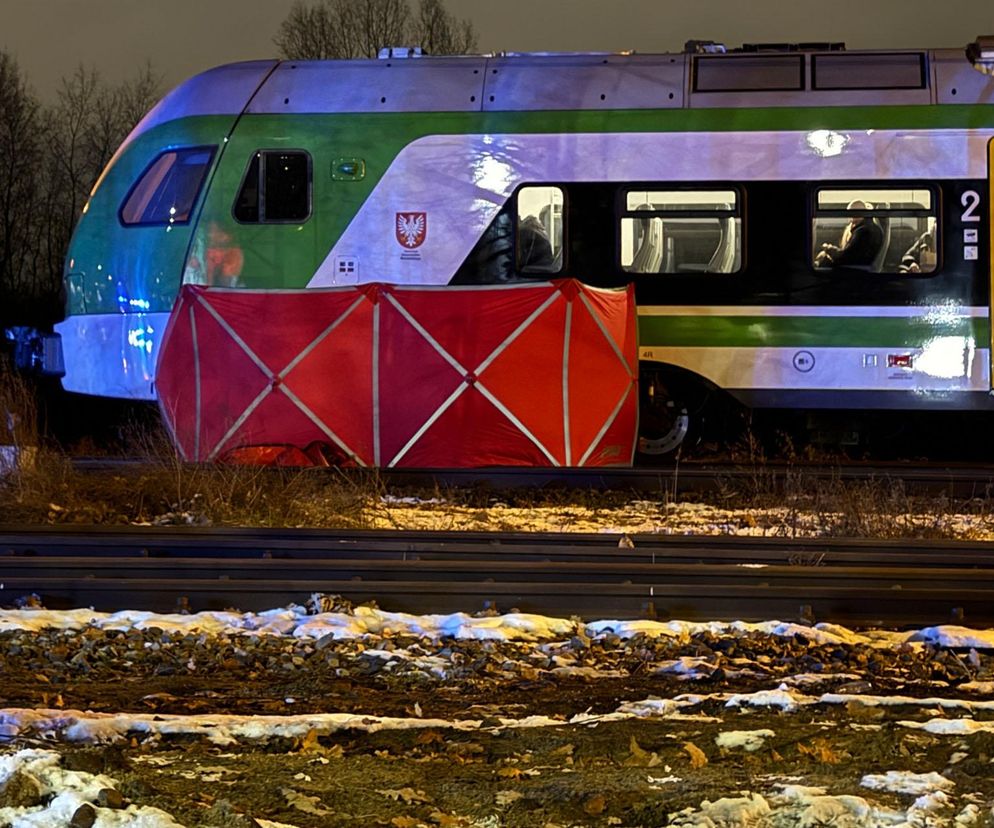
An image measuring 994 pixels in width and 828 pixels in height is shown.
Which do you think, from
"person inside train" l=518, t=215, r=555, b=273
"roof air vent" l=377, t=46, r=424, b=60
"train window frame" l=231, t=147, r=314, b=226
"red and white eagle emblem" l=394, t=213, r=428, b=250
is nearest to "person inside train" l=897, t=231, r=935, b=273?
"person inside train" l=518, t=215, r=555, b=273

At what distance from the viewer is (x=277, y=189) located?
13859 millimetres

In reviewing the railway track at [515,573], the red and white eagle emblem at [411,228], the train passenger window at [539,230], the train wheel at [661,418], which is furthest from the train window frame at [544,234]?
the railway track at [515,573]

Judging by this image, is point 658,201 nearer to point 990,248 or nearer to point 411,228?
point 411,228

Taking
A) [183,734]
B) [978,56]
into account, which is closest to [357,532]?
[183,734]

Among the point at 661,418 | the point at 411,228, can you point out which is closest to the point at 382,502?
the point at 411,228

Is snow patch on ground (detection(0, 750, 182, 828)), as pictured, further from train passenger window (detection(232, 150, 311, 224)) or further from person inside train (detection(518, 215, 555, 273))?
train passenger window (detection(232, 150, 311, 224))

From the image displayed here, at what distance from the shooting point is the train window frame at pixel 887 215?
1312 centimetres

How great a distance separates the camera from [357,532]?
853cm

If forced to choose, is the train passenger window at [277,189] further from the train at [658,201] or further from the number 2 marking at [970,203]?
the number 2 marking at [970,203]

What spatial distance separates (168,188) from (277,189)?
1082 millimetres

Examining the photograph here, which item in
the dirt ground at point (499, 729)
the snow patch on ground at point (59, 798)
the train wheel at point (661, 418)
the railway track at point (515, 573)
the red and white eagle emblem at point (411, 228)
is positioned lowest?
the dirt ground at point (499, 729)

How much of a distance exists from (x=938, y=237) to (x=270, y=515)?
6579 millimetres

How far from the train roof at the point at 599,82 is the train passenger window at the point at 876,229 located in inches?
31.8

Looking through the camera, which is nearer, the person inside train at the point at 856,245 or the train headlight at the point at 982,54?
the train headlight at the point at 982,54
